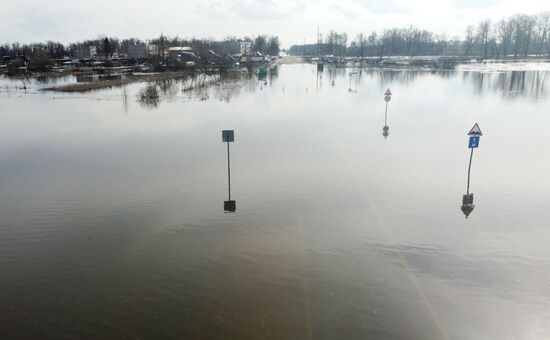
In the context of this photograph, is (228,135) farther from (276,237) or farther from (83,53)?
(83,53)

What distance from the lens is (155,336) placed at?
8.27 metres

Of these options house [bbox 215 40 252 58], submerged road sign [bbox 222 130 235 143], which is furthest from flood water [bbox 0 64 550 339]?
house [bbox 215 40 252 58]

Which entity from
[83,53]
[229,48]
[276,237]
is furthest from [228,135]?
[83,53]

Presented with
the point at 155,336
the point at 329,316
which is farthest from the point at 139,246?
the point at 329,316

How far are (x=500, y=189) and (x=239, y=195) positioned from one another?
1085 centimetres

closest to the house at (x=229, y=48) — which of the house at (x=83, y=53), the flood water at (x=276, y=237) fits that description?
the house at (x=83, y=53)

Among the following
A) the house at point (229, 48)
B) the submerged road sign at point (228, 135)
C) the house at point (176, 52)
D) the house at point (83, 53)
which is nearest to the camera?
the submerged road sign at point (228, 135)

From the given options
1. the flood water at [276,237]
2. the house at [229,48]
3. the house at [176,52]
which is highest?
the house at [229,48]

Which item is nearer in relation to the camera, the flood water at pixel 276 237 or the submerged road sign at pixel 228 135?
the flood water at pixel 276 237

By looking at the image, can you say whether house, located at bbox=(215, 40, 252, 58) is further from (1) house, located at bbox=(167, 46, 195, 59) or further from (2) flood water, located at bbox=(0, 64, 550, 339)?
(2) flood water, located at bbox=(0, 64, 550, 339)

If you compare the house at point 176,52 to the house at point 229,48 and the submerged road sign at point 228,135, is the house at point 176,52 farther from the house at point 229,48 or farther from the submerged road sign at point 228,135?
the submerged road sign at point 228,135

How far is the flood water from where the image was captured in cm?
878

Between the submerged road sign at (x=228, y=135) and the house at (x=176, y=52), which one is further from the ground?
the house at (x=176, y=52)

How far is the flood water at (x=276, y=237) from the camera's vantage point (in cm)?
878
